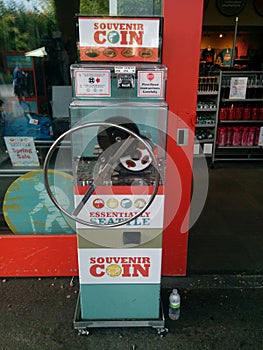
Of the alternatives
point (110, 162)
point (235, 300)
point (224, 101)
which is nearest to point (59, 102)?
point (110, 162)

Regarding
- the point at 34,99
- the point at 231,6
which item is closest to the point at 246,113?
the point at 231,6

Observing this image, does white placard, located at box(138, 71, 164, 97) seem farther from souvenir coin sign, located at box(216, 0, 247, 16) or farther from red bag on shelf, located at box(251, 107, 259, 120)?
souvenir coin sign, located at box(216, 0, 247, 16)

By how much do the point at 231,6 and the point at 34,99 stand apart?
5436mm

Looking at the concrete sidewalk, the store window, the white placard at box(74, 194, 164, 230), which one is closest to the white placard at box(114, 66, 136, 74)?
the white placard at box(74, 194, 164, 230)

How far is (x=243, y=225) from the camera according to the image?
3.07m

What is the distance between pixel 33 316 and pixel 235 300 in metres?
1.29

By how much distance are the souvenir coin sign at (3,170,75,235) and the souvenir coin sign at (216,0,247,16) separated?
5628 millimetres

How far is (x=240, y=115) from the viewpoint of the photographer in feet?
15.5

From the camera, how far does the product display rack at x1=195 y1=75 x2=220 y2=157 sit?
4621 mm

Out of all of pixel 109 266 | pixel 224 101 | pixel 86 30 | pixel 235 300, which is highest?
pixel 86 30

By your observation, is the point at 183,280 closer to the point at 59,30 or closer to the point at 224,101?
the point at 59,30

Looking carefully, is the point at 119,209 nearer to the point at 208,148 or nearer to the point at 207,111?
the point at 208,148

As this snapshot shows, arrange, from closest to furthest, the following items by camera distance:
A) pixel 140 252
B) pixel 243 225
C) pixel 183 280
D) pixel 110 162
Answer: pixel 110 162, pixel 140 252, pixel 183 280, pixel 243 225

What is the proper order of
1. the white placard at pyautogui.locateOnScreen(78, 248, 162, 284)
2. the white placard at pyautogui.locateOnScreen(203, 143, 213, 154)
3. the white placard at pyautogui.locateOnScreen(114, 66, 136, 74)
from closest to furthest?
the white placard at pyautogui.locateOnScreen(114, 66, 136, 74), the white placard at pyautogui.locateOnScreen(78, 248, 162, 284), the white placard at pyautogui.locateOnScreen(203, 143, 213, 154)
